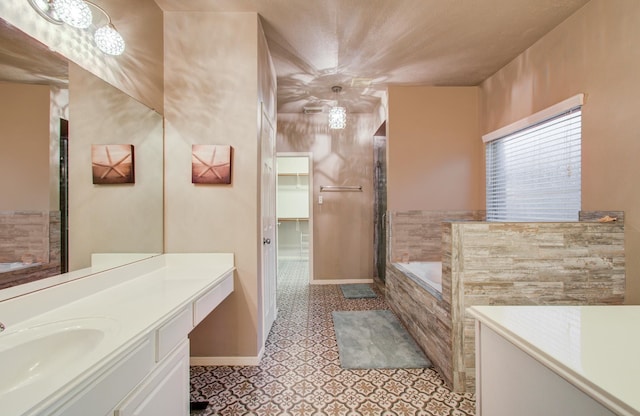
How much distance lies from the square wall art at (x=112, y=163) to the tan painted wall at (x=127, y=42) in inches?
15.0

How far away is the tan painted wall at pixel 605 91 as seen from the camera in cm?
161

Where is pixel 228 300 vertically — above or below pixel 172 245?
below

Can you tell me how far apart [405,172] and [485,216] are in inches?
41.1

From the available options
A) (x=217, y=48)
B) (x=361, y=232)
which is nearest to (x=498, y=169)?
(x=361, y=232)

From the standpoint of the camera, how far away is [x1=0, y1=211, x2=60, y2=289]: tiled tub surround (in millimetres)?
992

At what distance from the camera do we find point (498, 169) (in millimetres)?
2893

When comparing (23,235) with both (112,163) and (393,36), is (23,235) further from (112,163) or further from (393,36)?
(393,36)

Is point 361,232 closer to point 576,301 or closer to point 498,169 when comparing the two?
point 498,169

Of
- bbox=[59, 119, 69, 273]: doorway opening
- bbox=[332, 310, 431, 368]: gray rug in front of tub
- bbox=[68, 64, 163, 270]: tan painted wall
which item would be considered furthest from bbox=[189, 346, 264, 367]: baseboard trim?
bbox=[59, 119, 69, 273]: doorway opening

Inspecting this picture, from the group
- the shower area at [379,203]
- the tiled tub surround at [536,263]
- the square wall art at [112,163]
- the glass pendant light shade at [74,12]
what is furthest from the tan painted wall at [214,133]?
the shower area at [379,203]

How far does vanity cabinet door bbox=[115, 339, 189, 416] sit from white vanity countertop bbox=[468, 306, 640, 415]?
4.25 feet

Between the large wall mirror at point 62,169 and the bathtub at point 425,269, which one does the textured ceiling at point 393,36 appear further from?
the bathtub at point 425,269

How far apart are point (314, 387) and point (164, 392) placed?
1037mm

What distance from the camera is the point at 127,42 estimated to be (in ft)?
Answer: 5.39
